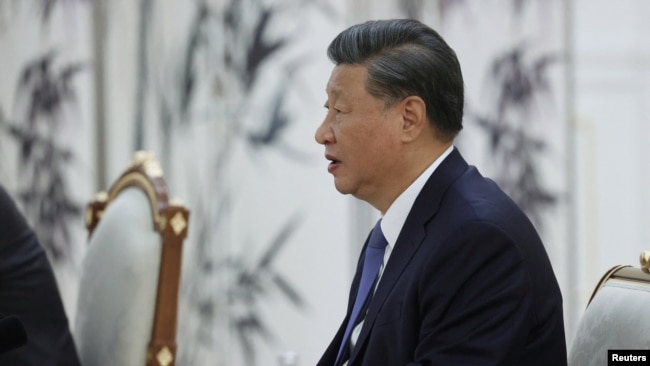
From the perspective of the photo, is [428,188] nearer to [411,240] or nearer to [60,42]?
[411,240]

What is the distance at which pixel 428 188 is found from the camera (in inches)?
86.8

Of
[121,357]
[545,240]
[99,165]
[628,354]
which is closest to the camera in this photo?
[628,354]

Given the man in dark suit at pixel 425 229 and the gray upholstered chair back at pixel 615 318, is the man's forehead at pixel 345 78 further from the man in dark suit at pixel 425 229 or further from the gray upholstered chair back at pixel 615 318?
the gray upholstered chair back at pixel 615 318

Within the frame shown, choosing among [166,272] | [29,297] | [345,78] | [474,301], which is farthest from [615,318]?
[29,297]

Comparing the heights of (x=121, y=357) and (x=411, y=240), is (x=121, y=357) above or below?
below

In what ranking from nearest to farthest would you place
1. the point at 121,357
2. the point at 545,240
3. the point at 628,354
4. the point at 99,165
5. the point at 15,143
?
the point at 628,354 < the point at 121,357 < the point at 545,240 < the point at 99,165 < the point at 15,143

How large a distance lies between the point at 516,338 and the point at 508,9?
2.52 meters

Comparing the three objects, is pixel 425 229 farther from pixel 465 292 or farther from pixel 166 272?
pixel 166 272

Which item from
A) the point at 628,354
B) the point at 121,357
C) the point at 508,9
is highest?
the point at 508,9

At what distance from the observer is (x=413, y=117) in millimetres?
2205

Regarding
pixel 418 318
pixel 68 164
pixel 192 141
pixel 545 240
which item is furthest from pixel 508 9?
pixel 68 164

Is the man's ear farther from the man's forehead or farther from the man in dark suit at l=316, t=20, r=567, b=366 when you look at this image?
the man's forehead

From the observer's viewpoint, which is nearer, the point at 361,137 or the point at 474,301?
the point at 474,301

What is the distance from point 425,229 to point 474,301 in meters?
0.22
